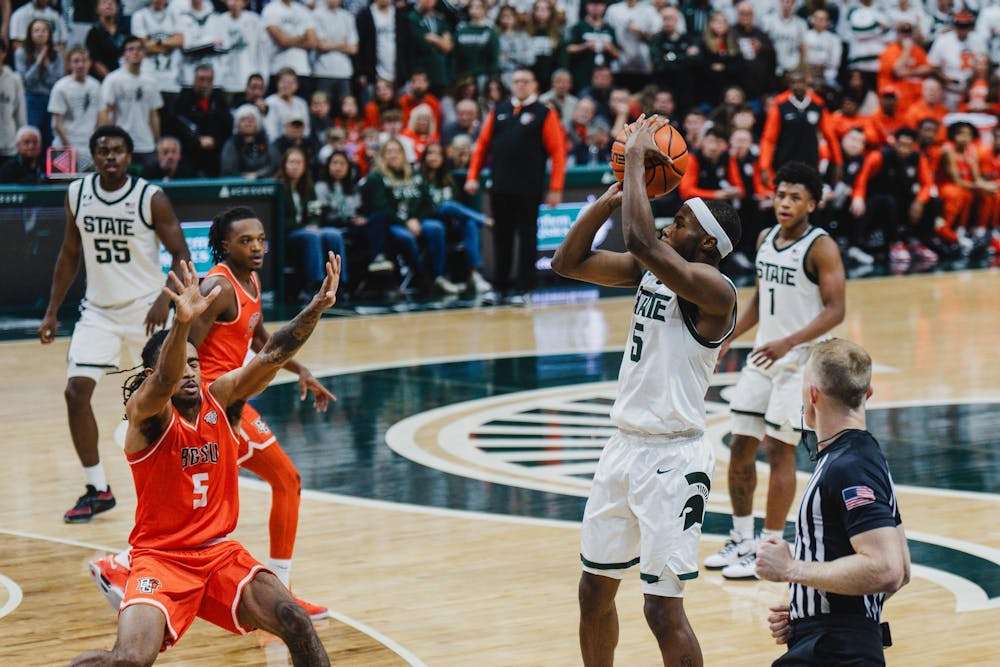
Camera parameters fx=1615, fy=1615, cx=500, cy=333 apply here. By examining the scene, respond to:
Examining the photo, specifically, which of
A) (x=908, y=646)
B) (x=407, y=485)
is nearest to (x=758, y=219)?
(x=407, y=485)

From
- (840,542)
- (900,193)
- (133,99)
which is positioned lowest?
(900,193)

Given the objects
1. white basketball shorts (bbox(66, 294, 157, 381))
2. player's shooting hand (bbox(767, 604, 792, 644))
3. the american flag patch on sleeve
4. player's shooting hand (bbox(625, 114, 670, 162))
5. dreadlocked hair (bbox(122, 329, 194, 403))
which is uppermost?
player's shooting hand (bbox(625, 114, 670, 162))

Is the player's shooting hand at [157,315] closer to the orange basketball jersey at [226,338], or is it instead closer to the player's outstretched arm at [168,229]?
the player's outstretched arm at [168,229]

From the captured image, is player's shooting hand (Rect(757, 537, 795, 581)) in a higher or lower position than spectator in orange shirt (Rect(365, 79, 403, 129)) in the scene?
higher

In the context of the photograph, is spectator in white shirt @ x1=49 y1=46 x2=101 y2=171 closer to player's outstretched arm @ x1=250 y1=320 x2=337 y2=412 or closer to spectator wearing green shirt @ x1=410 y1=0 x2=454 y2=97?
spectator wearing green shirt @ x1=410 y1=0 x2=454 y2=97

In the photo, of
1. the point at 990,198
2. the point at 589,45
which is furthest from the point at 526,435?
the point at 990,198

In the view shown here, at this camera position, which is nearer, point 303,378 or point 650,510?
point 650,510

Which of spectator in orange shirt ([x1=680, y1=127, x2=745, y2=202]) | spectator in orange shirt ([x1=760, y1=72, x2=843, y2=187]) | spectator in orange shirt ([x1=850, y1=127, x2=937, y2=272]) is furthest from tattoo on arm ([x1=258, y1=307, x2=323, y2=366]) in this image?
spectator in orange shirt ([x1=850, y1=127, x2=937, y2=272])

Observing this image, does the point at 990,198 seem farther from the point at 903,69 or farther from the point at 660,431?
the point at 660,431

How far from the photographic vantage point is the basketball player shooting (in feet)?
18.7

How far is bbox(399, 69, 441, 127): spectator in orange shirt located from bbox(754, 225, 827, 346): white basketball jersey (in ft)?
36.1

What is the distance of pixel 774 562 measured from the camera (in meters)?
4.33

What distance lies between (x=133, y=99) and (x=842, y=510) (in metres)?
13.3

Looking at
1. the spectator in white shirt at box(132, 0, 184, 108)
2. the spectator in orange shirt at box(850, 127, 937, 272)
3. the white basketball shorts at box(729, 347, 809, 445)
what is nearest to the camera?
the white basketball shorts at box(729, 347, 809, 445)
